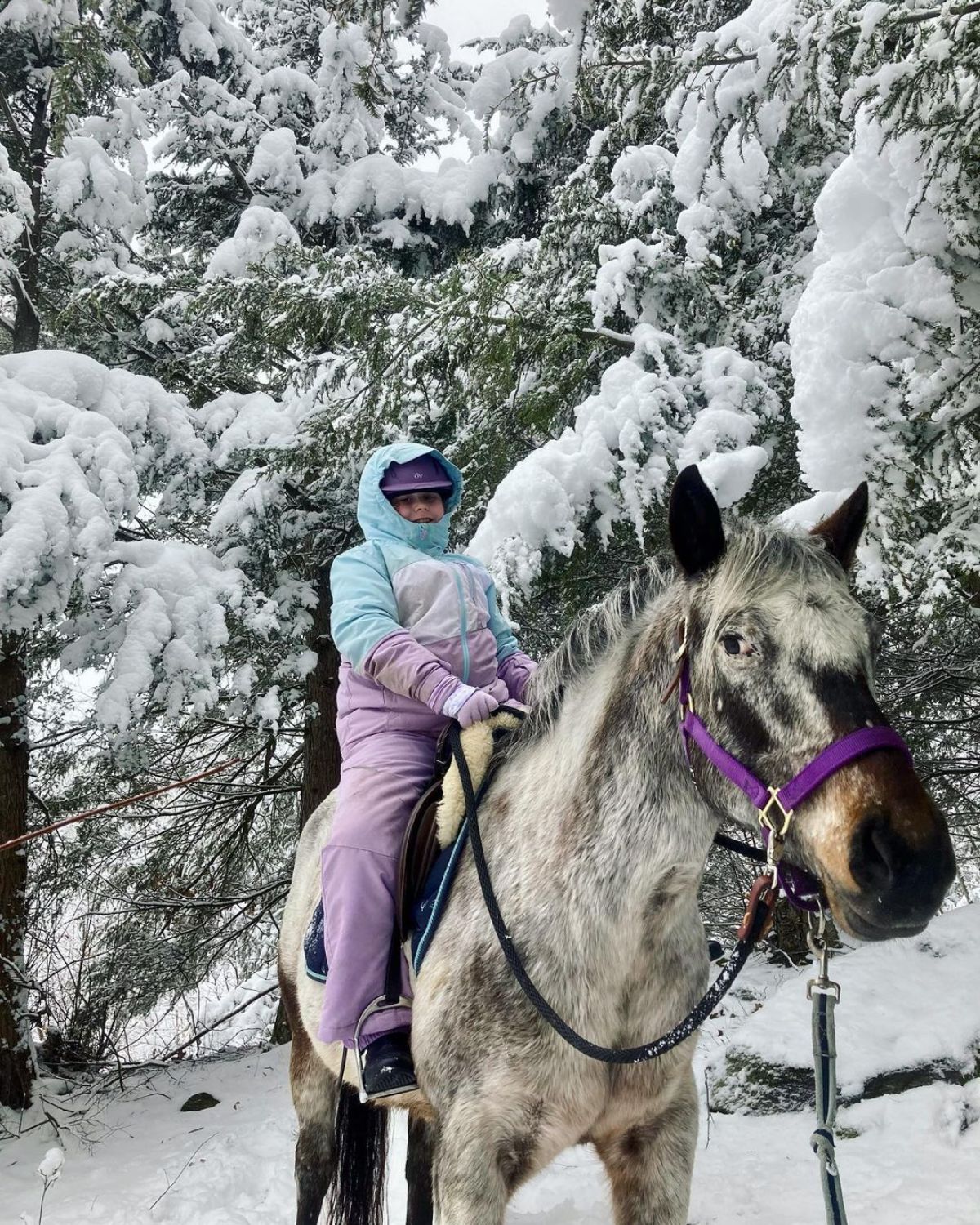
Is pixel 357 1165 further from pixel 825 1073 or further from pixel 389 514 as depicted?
pixel 389 514

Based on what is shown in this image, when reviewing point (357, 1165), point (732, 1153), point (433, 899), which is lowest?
point (732, 1153)

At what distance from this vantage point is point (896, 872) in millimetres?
1454

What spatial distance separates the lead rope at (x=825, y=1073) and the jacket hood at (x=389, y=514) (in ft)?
6.38

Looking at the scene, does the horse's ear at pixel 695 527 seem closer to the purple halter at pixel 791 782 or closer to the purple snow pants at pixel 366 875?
the purple halter at pixel 791 782

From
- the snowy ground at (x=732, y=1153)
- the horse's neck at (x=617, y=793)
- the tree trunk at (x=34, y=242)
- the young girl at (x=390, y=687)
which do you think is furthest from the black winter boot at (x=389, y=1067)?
the tree trunk at (x=34, y=242)

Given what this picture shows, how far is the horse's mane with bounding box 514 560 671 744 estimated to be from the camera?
7.73 ft

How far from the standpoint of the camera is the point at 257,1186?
17.4ft

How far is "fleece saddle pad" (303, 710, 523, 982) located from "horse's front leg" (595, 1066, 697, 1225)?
0.71m

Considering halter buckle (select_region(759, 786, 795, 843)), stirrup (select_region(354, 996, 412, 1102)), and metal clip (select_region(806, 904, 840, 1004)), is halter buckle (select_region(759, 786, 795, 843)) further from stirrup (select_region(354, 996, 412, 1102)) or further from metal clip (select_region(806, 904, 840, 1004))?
stirrup (select_region(354, 996, 412, 1102))

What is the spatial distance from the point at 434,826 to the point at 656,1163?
1.05 metres

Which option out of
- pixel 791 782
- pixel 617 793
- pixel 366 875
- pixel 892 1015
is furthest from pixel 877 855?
pixel 892 1015

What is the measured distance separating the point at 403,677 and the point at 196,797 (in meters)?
6.88

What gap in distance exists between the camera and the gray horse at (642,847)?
1.58m

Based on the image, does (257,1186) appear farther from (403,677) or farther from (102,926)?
(403,677)
